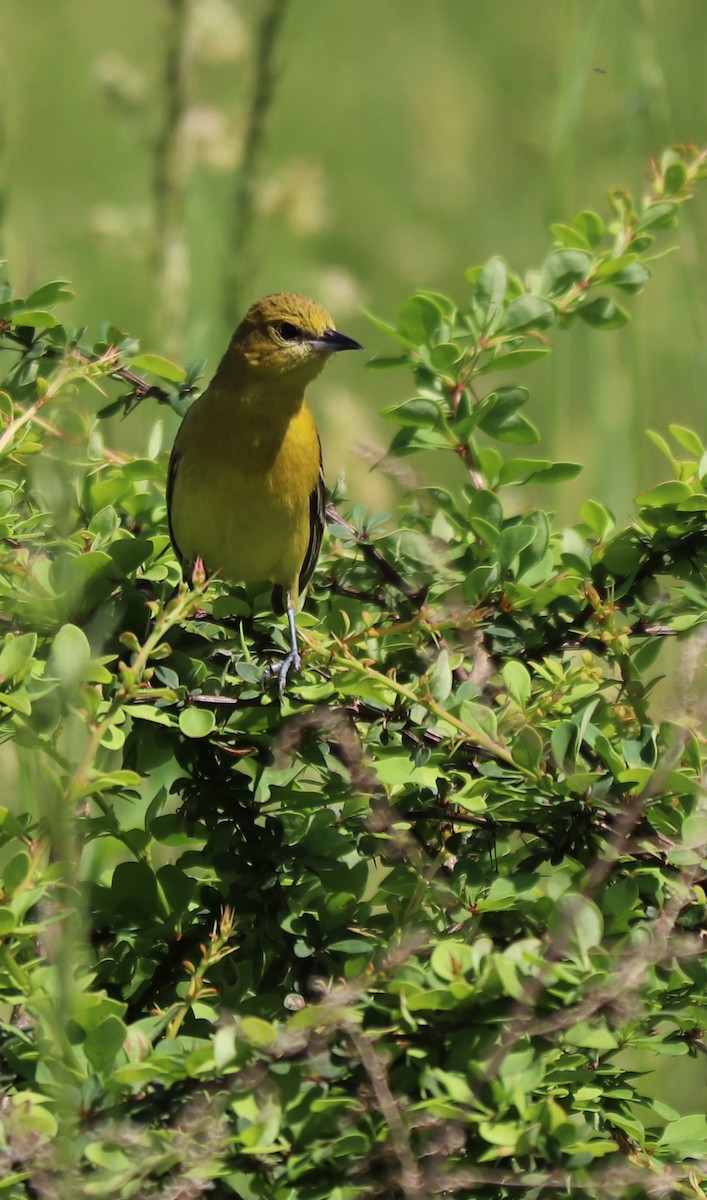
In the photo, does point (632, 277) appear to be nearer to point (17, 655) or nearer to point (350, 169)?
point (17, 655)

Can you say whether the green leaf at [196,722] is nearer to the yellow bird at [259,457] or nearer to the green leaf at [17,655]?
the green leaf at [17,655]

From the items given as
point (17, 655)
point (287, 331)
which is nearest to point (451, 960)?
point (17, 655)

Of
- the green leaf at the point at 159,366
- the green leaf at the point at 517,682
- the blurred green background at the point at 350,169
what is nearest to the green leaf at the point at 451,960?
the green leaf at the point at 517,682

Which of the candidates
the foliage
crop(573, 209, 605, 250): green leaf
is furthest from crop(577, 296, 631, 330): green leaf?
crop(573, 209, 605, 250): green leaf

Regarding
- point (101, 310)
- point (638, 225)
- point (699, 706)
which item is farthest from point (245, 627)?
point (101, 310)

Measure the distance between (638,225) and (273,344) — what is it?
141 centimetres

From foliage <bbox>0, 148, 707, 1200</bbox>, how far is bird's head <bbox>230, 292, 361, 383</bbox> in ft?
3.82

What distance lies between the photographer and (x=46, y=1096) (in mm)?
1837

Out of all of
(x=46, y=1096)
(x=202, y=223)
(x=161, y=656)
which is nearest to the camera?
(x=46, y=1096)

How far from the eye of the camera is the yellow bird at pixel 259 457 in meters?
3.49

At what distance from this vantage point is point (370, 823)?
2.09m

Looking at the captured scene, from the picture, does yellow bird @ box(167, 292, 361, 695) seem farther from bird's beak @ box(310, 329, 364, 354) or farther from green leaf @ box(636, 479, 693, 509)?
green leaf @ box(636, 479, 693, 509)

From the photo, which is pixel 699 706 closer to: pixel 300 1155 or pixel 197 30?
pixel 300 1155

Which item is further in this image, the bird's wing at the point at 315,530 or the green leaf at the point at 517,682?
the bird's wing at the point at 315,530
